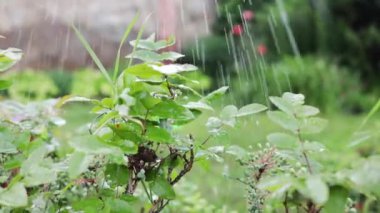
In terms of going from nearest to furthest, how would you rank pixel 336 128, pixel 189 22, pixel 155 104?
pixel 155 104
pixel 336 128
pixel 189 22

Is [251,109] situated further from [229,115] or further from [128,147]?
[128,147]

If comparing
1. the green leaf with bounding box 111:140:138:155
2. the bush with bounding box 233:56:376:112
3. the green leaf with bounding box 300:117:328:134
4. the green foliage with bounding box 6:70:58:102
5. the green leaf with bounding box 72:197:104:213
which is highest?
the green leaf with bounding box 300:117:328:134

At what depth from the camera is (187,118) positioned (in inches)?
43.3

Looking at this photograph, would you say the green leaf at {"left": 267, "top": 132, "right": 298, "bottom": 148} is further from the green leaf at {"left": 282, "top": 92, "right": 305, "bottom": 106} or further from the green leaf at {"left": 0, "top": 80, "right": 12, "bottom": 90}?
the green leaf at {"left": 0, "top": 80, "right": 12, "bottom": 90}

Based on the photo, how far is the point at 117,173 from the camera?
3.76 feet

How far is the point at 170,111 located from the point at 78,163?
0.19 meters

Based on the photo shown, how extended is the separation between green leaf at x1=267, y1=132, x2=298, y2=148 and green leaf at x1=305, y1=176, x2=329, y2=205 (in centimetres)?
11

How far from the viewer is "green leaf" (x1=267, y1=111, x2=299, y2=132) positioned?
3.28 feet

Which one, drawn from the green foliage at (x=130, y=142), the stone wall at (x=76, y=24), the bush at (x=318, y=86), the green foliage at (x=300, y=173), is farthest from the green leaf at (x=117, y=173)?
the stone wall at (x=76, y=24)

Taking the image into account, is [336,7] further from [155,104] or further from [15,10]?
[155,104]

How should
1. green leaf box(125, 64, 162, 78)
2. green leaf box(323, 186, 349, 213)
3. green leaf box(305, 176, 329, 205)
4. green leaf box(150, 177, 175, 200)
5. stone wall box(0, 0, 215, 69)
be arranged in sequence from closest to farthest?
1. green leaf box(305, 176, 329, 205)
2. green leaf box(323, 186, 349, 213)
3. green leaf box(125, 64, 162, 78)
4. green leaf box(150, 177, 175, 200)
5. stone wall box(0, 0, 215, 69)

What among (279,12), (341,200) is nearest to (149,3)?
(279,12)

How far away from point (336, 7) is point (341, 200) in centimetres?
832

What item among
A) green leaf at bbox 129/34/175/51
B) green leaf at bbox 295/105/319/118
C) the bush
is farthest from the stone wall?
green leaf at bbox 295/105/319/118
